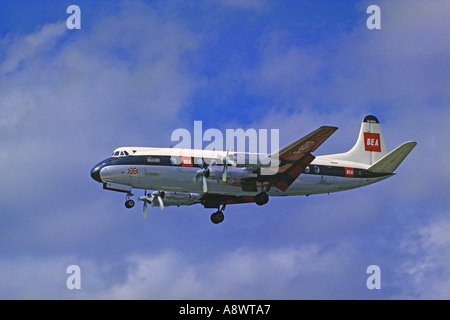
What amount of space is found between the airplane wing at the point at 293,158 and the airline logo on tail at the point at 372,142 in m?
10.3

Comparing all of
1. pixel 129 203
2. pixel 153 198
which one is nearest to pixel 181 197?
pixel 153 198

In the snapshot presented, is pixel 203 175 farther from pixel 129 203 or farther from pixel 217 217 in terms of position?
pixel 217 217

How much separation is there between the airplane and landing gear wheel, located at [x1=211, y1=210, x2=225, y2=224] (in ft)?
7.21

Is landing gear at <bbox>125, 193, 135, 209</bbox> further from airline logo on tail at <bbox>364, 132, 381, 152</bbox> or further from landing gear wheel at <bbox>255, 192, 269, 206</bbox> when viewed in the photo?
airline logo on tail at <bbox>364, 132, 381, 152</bbox>

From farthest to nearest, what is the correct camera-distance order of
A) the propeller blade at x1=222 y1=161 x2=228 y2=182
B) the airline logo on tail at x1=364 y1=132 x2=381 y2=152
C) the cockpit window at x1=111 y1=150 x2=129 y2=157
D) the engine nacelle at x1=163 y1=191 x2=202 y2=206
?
the airline logo on tail at x1=364 y1=132 x2=381 y2=152 < the engine nacelle at x1=163 y1=191 x2=202 y2=206 < the cockpit window at x1=111 y1=150 x2=129 y2=157 < the propeller blade at x1=222 y1=161 x2=228 y2=182

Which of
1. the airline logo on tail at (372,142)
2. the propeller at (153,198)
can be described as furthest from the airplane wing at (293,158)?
the airline logo on tail at (372,142)

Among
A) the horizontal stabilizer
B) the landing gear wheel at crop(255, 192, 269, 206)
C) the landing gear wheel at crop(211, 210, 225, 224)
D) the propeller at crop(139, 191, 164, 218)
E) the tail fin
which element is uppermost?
the tail fin

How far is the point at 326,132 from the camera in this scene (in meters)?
48.9

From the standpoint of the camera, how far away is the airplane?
172ft

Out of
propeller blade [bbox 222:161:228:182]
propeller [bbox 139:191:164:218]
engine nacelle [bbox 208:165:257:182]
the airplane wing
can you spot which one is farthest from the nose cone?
the airplane wing

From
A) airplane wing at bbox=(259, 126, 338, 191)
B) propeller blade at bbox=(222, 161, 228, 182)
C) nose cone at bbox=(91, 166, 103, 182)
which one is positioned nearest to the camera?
airplane wing at bbox=(259, 126, 338, 191)

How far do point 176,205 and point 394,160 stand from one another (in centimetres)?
1777

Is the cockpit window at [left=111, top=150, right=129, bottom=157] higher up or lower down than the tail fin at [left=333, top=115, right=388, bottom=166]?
lower down
